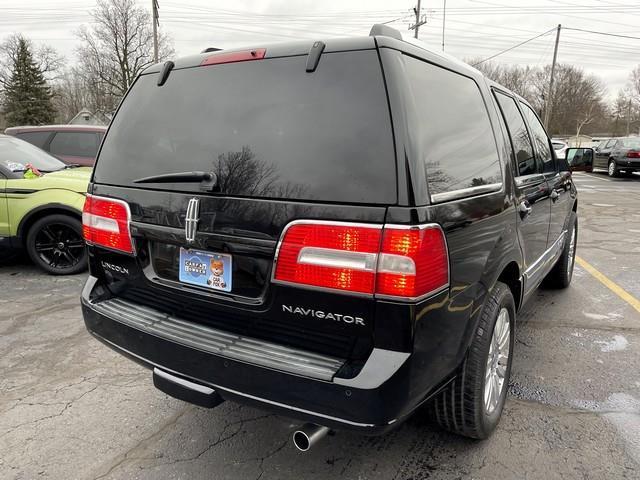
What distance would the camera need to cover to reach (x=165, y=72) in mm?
2457

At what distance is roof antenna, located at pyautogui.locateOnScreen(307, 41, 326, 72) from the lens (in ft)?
6.44

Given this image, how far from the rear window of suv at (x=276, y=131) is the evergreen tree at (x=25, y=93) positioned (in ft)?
190

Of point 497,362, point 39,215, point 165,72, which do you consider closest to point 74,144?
point 39,215

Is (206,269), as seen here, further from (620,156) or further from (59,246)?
(620,156)

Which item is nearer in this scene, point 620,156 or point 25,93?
point 620,156

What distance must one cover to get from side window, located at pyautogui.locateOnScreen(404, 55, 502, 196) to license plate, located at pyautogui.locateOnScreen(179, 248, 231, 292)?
0.89 meters

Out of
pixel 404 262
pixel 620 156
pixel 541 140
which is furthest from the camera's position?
pixel 620 156

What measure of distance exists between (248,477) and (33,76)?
61062 mm

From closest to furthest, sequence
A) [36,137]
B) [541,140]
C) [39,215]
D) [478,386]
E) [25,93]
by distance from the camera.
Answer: [478,386] < [541,140] < [39,215] < [36,137] < [25,93]

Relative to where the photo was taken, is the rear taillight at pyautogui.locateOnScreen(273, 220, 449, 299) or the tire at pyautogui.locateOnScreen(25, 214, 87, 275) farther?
the tire at pyautogui.locateOnScreen(25, 214, 87, 275)

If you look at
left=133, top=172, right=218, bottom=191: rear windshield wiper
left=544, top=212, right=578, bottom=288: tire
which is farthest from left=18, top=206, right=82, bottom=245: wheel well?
left=544, top=212, right=578, bottom=288: tire

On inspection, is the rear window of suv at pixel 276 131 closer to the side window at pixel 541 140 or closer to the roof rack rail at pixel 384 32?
the roof rack rail at pixel 384 32

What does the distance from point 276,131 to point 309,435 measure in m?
1.20

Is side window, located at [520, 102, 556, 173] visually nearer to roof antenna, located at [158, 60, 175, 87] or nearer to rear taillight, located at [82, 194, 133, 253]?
roof antenna, located at [158, 60, 175, 87]
